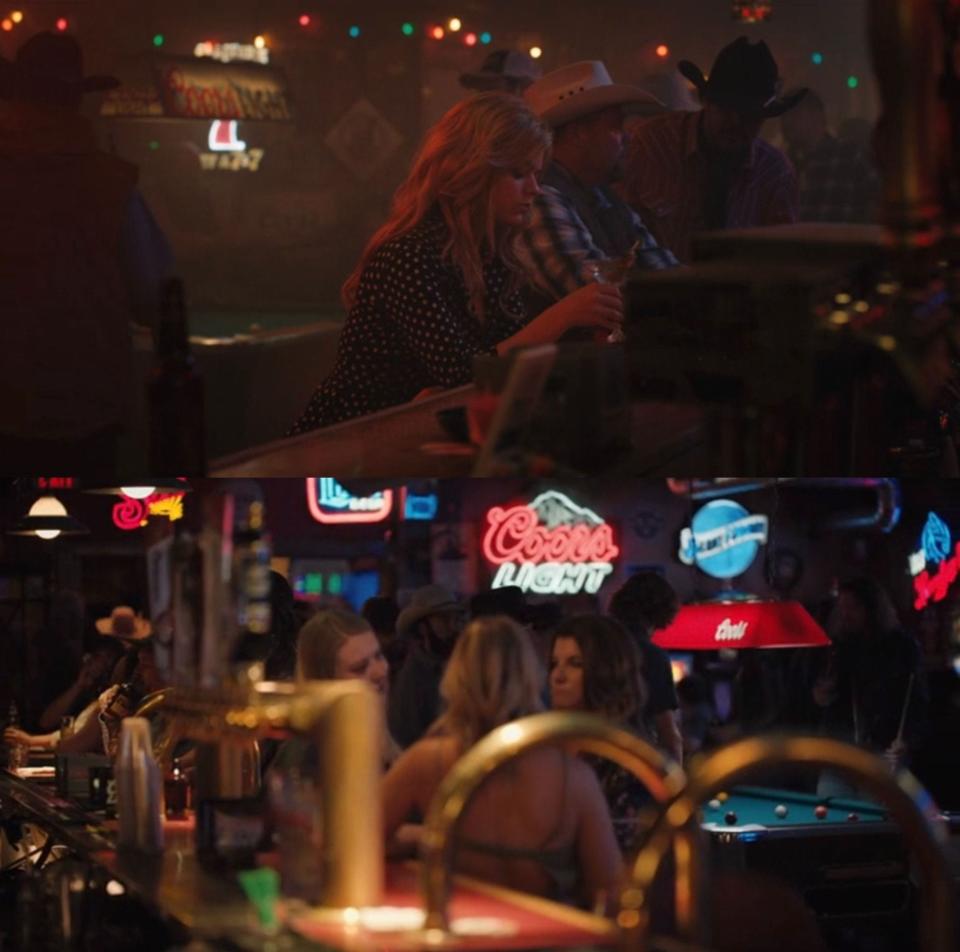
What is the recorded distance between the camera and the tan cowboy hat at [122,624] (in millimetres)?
6672

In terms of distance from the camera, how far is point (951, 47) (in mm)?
2195

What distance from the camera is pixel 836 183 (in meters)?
5.48

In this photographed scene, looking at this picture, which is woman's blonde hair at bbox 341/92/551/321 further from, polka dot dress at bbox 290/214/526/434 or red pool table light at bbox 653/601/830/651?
red pool table light at bbox 653/601/830/651

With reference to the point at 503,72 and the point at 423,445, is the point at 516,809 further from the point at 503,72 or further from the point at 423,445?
the point at 503,72

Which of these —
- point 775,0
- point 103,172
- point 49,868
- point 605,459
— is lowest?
point 49,868

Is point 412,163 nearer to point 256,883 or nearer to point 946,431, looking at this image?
point 946,431

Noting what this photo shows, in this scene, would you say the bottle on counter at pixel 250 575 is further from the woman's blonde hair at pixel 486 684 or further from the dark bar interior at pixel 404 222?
the dark bar interior at pixel 404 222

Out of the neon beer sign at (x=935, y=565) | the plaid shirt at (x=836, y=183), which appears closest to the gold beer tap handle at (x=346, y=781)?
the plaid shirt at (x=836, y=183)

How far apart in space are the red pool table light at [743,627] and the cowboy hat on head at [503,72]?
7.30 ft

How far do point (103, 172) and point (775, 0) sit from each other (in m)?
1.90

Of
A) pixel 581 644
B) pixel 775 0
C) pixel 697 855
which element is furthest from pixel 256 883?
pixel 775 0

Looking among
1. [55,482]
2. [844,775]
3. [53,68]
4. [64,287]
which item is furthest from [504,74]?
[844,775]

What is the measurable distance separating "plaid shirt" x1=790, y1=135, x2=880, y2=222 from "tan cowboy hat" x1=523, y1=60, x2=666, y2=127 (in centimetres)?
45

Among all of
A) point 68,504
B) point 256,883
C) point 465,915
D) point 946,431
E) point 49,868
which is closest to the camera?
A: point 465,915
